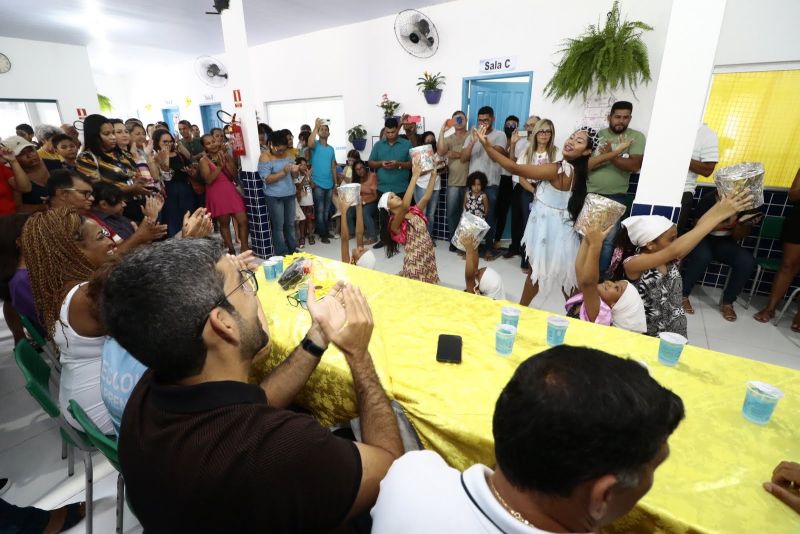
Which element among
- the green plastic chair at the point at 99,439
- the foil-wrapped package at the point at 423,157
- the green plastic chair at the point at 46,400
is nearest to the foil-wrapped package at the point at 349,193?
the foil-wrapped package at the point at 423,157

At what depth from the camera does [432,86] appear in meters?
5.92

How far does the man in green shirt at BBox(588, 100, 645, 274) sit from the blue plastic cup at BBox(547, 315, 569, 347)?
284cm

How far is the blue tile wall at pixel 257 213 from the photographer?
513cm

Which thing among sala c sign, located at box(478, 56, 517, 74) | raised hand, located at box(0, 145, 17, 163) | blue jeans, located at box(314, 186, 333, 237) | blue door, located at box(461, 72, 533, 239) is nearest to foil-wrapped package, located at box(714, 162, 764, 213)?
blue door, located at box(461, 72, 533, 239)

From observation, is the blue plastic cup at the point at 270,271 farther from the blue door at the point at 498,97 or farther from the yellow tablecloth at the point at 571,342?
the blue door at the point at 498,97

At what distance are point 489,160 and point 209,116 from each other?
348 inches

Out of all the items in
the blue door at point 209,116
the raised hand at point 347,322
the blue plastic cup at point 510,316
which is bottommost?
the blue plastic cup at point 510,316

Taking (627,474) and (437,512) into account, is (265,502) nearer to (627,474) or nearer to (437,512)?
(437,512)

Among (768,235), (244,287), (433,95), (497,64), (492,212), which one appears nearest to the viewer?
(244,287)

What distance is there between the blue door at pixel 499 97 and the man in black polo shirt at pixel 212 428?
5110 millimetres

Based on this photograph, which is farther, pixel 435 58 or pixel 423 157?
pixel 435 58

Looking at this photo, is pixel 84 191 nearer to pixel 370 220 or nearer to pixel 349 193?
pixel 349 193

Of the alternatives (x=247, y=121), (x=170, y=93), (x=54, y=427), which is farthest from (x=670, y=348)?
(x=170, y=93)

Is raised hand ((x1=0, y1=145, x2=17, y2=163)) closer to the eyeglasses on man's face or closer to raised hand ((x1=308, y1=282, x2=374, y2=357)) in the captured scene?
the eyeglasses on man's face
